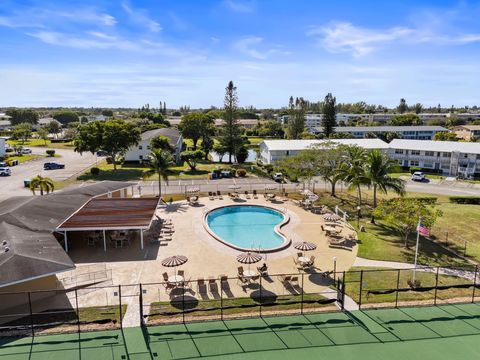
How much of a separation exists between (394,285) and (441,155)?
5472 cm

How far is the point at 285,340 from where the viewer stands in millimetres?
18156

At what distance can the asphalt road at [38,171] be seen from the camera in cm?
5144

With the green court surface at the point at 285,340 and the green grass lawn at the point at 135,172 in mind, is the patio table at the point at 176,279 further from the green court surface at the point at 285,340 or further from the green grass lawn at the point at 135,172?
the green grass lawn at the point at 135,172

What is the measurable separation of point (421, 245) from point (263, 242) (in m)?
14.0

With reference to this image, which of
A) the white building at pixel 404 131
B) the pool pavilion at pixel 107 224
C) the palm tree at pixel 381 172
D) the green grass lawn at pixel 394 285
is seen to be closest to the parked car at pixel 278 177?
the palm tree at pixel 381 172

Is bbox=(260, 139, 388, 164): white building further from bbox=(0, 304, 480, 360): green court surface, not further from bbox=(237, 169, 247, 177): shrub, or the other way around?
bbox=(0, 304, 480, 360): green court surface

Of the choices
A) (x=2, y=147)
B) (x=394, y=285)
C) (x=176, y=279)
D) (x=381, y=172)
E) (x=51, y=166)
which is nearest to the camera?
(x=176, y=279)

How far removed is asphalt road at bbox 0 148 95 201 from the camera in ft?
169

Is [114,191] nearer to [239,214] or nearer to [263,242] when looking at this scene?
[239,214]

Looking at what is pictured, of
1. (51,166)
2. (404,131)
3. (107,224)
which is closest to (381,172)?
(107,224)

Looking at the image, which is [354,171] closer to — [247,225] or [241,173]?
[247,225]

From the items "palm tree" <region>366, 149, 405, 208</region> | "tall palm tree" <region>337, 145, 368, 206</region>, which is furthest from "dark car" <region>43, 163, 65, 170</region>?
"palm tree" <region>366, 149, 405, 208</region>

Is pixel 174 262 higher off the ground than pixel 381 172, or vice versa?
pixel 381 172

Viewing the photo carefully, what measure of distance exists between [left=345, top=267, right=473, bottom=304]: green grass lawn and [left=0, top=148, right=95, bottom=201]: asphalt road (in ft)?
147
